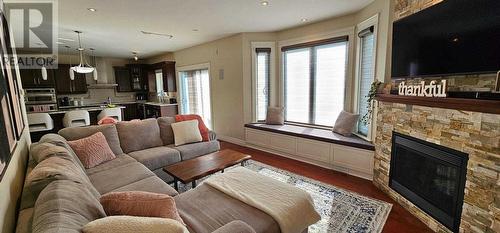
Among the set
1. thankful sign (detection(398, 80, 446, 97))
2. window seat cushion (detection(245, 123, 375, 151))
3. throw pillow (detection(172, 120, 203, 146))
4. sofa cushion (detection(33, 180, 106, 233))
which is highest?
thankful sign (detection(398, 80, 446, 97))

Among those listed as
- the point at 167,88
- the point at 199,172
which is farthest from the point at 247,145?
the point at 167,88

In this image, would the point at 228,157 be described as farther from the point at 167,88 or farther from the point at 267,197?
the point at 167,88

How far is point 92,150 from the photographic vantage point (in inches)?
103

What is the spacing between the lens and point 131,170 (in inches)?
95.2

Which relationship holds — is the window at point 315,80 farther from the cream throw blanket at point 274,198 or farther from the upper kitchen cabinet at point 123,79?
the upper kitchen cabinet at point 123,79

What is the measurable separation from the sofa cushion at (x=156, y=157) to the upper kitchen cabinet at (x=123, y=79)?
5903mm

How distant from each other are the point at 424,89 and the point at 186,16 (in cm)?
333

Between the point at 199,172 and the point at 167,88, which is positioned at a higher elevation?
the point at 167,88

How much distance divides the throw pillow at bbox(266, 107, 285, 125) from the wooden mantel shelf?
2.32 meters

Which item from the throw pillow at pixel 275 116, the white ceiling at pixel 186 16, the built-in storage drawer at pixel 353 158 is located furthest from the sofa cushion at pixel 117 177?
the throw pillow at pixel 275 116

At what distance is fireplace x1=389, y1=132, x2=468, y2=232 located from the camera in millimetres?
1916

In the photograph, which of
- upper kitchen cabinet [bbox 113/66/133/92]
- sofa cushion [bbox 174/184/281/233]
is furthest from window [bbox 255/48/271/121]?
upper kitchen cabinet [bbox 113/66/133/92]

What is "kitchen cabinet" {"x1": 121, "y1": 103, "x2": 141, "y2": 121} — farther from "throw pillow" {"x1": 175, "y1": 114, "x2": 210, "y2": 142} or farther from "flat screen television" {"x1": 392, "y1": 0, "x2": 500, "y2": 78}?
"flat screen television" {"x1": 392, "y1": 0, "x2": 500, "y2": 78}

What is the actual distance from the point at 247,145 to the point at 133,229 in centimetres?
403
